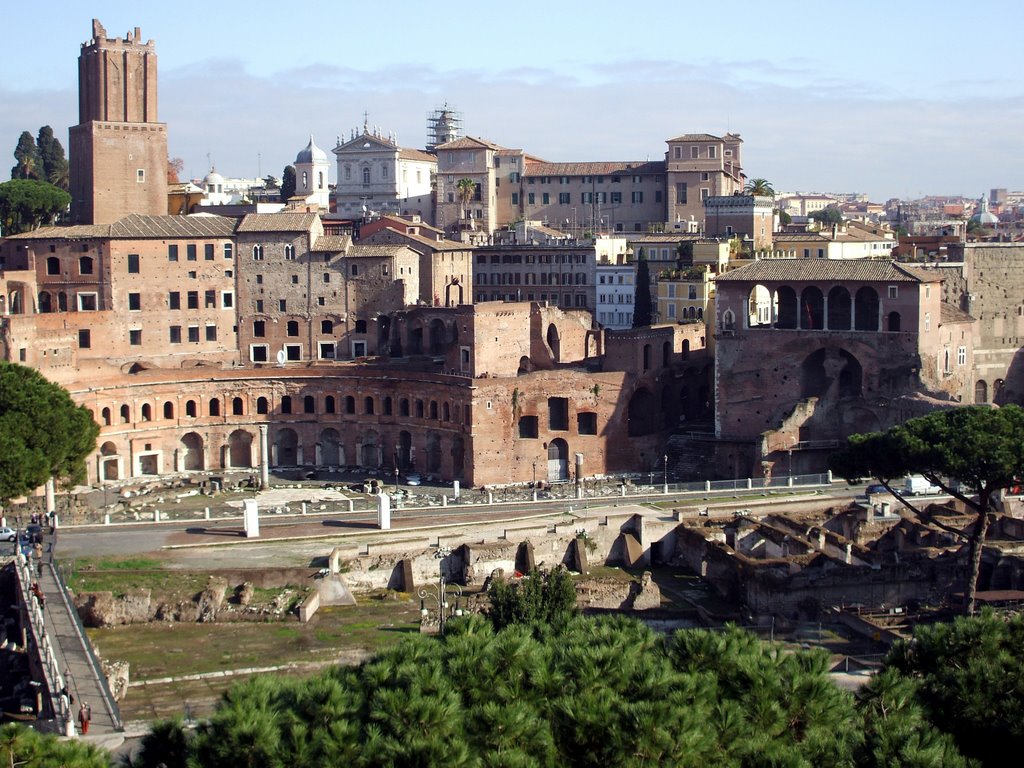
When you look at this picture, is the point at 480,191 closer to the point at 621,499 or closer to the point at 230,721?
the point at 621,499

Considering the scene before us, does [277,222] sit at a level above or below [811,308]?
above

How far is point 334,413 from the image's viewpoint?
67.9 metres

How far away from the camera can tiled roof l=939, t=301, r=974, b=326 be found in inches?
2537

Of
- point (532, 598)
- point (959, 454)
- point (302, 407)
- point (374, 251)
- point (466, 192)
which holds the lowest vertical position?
point (532, 598)

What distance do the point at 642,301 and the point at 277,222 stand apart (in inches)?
698

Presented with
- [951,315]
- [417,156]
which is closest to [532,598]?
[951,315]

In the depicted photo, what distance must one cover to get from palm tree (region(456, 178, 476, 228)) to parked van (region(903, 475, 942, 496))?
140 feet

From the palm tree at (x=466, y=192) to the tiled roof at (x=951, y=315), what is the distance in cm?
3364

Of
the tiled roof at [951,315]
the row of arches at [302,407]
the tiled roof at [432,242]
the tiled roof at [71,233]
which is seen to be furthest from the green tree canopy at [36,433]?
the tiled roof at [951,315]

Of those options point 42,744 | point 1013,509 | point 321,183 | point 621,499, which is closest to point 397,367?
point 621,499

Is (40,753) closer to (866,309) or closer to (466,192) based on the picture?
(866,309)

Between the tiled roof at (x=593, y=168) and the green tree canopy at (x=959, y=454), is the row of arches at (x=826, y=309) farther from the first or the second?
the tiled roof at (x=593, y=168)

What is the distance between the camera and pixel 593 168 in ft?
308

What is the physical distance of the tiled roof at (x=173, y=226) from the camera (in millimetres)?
69438
